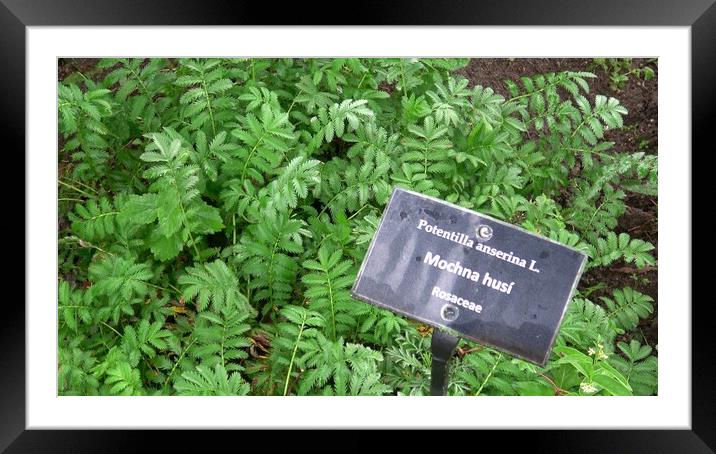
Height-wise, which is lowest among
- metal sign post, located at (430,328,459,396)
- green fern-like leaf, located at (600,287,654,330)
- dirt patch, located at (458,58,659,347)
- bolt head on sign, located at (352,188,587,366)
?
metal sign post, located at (430,328,459,396)

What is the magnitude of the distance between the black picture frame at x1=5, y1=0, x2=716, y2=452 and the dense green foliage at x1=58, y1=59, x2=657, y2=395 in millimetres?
456

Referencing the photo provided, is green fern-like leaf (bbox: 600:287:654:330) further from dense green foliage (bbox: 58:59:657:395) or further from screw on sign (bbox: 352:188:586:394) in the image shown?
screw on sign (bbox: 352:188:586:394)

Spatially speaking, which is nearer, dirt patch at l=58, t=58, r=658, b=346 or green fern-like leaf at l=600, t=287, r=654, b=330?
green fern-like leaf at l=600, t=287, r=654, b=330

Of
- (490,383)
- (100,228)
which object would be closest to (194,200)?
→ (100,228)

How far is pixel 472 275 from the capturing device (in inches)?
68.7

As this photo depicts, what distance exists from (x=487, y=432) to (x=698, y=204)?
84 cm

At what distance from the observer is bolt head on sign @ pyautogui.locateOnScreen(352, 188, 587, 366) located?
1723mm

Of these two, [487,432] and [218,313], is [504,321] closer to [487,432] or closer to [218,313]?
[487,432]

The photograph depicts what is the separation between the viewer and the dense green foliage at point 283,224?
2443 mm

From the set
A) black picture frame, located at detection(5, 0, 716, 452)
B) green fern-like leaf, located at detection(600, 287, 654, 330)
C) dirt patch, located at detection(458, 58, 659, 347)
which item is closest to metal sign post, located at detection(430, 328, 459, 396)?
black picture frame, located at detection(5, 0, 716, 452)
